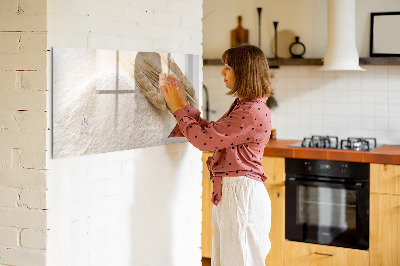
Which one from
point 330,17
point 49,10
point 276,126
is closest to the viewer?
point 49,10

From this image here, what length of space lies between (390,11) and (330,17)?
0.47 m

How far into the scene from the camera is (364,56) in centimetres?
478

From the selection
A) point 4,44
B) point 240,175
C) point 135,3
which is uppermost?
point 135,3

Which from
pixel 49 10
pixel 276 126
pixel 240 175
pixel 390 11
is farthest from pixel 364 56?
pixel 49 10

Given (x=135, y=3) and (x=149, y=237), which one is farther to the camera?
(x=149, y=237)

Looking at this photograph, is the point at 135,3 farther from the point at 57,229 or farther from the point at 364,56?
the point at 364,56

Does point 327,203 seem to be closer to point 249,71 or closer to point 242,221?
point 242,221

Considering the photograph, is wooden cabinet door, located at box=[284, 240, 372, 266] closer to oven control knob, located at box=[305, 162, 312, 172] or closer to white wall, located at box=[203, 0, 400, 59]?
oven control knob, located at box=[305, 162, 312, 172]

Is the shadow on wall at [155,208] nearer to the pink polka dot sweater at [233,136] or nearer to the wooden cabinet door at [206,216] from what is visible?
the pink polka dot sweater at [233,136]

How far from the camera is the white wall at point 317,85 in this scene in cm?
475

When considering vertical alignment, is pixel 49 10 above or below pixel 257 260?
above

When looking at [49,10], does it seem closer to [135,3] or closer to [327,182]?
[135,3]

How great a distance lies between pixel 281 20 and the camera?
5074mm

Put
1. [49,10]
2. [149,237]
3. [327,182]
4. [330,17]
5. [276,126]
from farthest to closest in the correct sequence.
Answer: [276,126]
[330,17]
[327,182]
[149,237]
[49,10]
